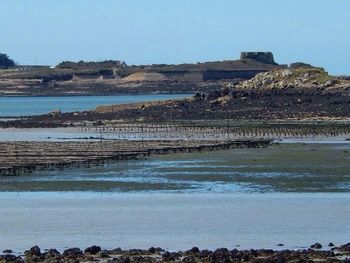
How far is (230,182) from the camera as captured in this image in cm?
3381

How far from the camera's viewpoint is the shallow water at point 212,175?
107 ft

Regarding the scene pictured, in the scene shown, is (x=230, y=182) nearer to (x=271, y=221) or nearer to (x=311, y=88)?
(x=271, y=221)

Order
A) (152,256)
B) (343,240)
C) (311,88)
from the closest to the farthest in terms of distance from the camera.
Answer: (152,256)
(343,240)
(311,88)

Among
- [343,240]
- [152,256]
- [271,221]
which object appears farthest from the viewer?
[271,221]

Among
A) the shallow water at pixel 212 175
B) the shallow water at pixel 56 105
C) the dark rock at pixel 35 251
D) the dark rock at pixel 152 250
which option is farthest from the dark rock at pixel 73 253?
the shallow water at pixel 56 105

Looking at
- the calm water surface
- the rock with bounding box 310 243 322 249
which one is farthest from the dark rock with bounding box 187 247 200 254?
the rock with bounding box 310 243 322 249

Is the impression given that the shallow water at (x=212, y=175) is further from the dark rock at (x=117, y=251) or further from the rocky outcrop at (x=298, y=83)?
the rocky outcrop at (x=298, y=83)

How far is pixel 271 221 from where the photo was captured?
25734mm

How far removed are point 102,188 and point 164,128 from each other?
28.1 meters

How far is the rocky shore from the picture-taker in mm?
20234

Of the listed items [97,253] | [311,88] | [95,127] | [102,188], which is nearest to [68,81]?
[311,88]

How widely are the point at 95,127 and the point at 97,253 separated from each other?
4299cm

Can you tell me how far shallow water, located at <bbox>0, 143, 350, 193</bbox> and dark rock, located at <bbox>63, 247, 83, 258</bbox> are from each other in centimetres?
1050

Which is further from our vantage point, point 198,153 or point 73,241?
point 198,153
